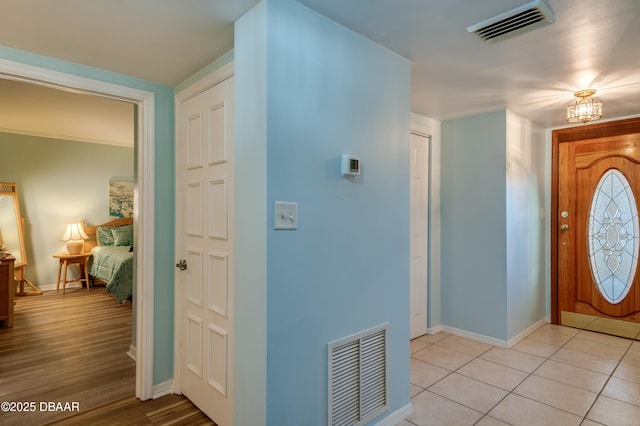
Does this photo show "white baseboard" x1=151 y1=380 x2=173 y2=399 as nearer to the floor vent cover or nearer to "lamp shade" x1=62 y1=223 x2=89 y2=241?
the floor vent cover

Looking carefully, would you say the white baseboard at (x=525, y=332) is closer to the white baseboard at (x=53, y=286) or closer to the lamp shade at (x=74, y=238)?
the lamp shade at (x=74, y=238)

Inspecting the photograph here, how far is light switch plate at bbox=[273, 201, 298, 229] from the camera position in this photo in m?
1.54

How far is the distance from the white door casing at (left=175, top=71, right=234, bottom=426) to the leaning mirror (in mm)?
4159

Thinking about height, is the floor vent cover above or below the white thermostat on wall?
below

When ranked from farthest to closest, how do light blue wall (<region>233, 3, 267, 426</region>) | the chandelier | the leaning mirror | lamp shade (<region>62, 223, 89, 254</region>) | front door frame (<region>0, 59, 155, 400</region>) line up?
lamp shade (<region>62, 223, 89, 254</region>), the leaning mirror, the chandelier, front door frame (<region>0, 59, 155, 400</region>), light blue wall (<region>233, 3, 267, 426</region>)

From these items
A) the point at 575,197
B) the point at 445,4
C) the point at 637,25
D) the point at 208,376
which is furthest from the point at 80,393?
the point at 575,197

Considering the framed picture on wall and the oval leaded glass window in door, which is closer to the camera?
the oval leaded glass window in door

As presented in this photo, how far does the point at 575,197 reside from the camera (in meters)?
3.92

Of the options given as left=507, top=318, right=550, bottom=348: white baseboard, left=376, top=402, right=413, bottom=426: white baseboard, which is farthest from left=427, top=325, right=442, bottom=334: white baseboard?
left=376, top=402, right=413, bottom=426: white baseboard

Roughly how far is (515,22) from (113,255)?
547cm

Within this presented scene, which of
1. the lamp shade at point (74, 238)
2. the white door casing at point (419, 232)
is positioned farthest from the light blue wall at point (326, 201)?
the lamp shade at point (74, 238)

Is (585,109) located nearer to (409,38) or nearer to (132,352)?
(409,38)

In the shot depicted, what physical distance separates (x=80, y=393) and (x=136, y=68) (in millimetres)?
2313

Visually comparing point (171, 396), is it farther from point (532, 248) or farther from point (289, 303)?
point (532, 248)
